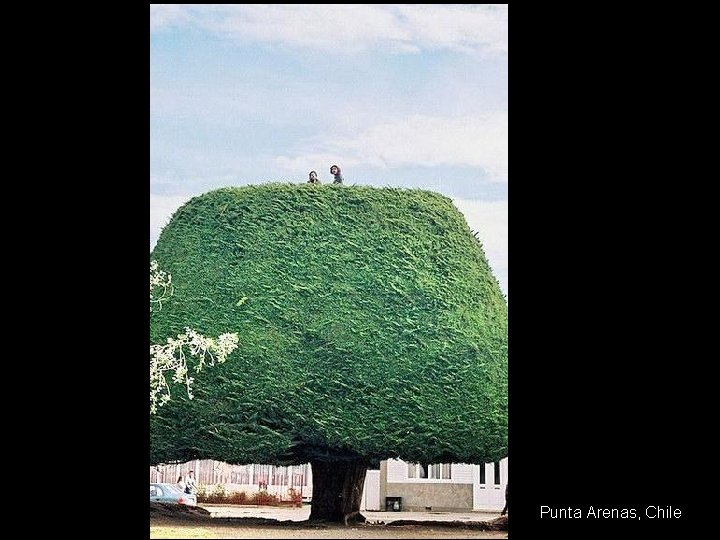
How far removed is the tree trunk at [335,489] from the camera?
363 inches

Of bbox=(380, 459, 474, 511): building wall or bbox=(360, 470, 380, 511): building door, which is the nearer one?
bbox=(380, 459, 474, 511): building wall

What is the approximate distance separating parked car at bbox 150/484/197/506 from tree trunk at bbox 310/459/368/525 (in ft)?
7.73

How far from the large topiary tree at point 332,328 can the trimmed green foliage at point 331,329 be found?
0.5 inches

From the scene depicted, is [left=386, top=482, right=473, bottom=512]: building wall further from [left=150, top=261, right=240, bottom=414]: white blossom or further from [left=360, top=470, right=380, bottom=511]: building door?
[left=150, top=261, right=240, bottom=414]: white blossom

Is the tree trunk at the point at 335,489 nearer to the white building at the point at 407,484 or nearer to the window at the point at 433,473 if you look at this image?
the white building at the point at 407,484

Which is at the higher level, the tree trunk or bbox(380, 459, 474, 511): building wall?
the tree trunk

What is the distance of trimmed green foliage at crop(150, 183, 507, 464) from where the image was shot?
846 centimetres

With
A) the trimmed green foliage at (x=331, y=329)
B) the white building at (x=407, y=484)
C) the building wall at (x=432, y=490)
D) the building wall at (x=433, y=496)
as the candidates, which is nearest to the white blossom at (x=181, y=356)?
the trimmed green foliage at (x=331, y=329)

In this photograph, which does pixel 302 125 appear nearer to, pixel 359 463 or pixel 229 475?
pixel 359 463
